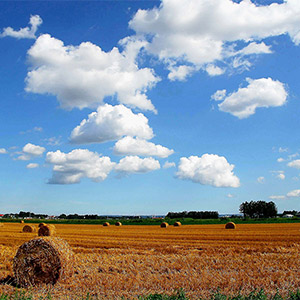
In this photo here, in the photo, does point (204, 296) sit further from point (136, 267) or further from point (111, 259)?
point (111, 259)

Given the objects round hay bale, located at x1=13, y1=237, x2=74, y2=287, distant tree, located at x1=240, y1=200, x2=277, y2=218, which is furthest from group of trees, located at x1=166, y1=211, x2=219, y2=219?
round hay bale, located at x1=13, y1=237, x2=74, y2=287

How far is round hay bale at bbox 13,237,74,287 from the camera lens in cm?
1138

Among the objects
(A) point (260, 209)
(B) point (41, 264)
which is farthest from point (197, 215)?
(B) point (41, 264)

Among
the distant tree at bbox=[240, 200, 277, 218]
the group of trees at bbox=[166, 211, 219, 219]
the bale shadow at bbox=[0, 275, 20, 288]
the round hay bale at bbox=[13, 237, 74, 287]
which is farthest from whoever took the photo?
the distant tree at bbox=[240, 200, 277, 218]

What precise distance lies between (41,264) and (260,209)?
162 m

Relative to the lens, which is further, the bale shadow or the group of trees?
the group of trees

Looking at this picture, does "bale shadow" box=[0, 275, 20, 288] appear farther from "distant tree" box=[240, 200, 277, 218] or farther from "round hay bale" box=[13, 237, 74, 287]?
"distant tree" box=[240, 200, 277, 218]

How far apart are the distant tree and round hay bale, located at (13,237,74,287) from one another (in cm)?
15939

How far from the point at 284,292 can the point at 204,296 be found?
2204 millimetres

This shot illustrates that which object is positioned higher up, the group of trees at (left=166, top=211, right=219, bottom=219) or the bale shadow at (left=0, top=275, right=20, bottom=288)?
the bale shadow at (left=0, top=275, right=20, bottom=288)

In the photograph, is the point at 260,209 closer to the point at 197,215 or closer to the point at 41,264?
the point at 197,215

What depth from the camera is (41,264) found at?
11.5 meters

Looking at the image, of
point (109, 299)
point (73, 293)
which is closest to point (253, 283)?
point (109, 299)

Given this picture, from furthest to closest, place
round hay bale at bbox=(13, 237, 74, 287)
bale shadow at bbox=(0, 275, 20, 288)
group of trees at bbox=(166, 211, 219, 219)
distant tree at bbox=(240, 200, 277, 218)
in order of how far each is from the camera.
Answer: distant tree at bbox=(240, 200, 277, 218) → group of trees at bbox=(166, 211, 219, 219) → round hay bale at bbox=(13, 237, 74, 287) → bale shadow at bbox=(0, 275, 20, 288)
